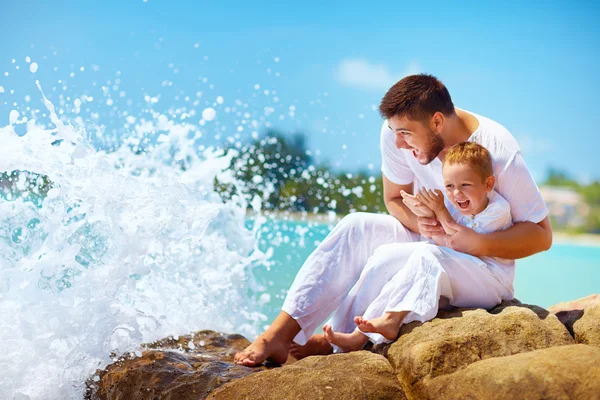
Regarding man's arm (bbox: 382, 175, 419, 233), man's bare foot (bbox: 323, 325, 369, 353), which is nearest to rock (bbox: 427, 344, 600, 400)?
man's bare foot (bbox: 323, 325, 369, 353)

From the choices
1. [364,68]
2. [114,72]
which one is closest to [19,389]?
[114,72]

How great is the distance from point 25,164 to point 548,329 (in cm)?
232

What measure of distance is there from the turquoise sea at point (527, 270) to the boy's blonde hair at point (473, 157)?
3.20m

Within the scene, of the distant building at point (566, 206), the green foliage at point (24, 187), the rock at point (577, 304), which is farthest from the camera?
the distant building at point (566, 206)

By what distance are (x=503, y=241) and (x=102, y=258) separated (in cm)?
170

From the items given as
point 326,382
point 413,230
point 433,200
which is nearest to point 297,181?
point 413,230

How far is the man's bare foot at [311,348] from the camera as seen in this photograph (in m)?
2.83

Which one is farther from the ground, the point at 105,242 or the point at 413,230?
the point at 105,242

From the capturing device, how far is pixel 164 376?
2.47 metres

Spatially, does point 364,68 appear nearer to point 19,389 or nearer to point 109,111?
point 109,111

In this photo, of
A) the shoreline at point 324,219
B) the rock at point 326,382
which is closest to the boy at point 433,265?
the rock at point 326,382

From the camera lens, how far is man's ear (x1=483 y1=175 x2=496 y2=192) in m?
2.65

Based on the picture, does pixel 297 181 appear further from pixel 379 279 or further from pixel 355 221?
pixel 379 279

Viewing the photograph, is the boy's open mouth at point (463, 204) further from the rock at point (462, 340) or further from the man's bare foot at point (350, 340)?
the man's bare foot at point (350, 340)
